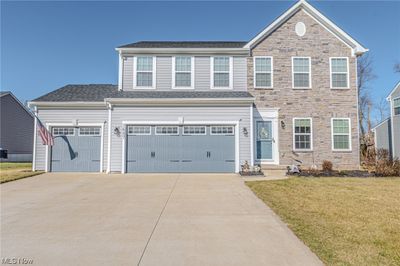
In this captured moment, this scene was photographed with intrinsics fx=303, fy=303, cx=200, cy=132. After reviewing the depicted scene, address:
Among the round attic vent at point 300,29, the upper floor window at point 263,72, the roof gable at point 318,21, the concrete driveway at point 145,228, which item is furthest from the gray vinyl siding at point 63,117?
the round attic vent at point 300,29

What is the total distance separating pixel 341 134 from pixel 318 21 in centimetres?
652

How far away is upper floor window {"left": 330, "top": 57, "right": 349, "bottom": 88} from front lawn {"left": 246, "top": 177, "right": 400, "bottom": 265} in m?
6.92

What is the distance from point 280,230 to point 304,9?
1518 centimetres

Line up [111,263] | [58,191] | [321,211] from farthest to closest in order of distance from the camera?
[58,191]
[321,211]
[111,263]

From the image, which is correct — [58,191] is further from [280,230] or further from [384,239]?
[384,239]

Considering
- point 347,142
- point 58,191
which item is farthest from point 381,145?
point 58,191

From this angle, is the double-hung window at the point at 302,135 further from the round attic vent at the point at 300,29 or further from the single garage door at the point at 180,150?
the round attic vent at the point at 300,29

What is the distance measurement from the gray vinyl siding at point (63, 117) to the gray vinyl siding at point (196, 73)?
84.2 inches

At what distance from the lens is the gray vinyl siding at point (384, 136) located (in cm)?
2211

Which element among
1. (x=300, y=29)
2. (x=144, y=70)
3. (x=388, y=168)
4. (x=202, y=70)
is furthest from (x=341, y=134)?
(x=144, y=70)

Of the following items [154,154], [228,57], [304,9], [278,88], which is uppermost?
[304,9]

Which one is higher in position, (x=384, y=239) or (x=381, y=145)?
(x=381, y=145)

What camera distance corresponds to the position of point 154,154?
15.5 metres

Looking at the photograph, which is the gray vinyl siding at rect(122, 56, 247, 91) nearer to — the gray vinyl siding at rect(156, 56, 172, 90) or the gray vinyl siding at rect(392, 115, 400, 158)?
the gray vinyl siding at rect(156, 56, 172, 90)
